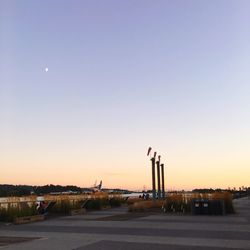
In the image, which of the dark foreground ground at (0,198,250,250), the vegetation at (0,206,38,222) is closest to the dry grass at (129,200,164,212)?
the vegetation at (0,206,38,222)

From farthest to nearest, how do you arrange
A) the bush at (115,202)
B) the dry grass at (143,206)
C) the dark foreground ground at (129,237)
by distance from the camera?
the bush at (115,202) < the dry grass at (143,206) < the dark foreground ground at (129,237)

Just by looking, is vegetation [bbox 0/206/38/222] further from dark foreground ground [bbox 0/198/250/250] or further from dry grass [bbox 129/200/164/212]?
dry grass [bbox 129/200/164/212]

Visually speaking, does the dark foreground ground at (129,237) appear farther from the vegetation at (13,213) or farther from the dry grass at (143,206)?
the dry grass at (143,206)

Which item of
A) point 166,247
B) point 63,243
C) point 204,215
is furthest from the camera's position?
point 204,215

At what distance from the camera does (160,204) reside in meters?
36.2

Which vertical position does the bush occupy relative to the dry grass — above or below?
above

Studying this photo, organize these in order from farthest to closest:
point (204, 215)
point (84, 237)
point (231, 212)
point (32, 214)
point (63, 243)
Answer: point (231, 212) → point (204, 215) → point (32, 214) → point (84, 237) → point (63, 243)

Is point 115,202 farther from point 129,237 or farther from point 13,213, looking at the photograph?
point 129,237

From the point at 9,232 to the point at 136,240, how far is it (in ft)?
18.3

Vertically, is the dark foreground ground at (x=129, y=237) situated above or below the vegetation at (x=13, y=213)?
below

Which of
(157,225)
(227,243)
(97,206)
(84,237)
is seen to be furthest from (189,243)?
(97,206)

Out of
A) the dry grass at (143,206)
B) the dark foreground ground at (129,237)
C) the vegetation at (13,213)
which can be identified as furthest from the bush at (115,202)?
the dark foreground ground at (129,237)

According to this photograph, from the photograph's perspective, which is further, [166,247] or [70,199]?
[70,199]

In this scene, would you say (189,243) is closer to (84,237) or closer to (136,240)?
(136,240)
